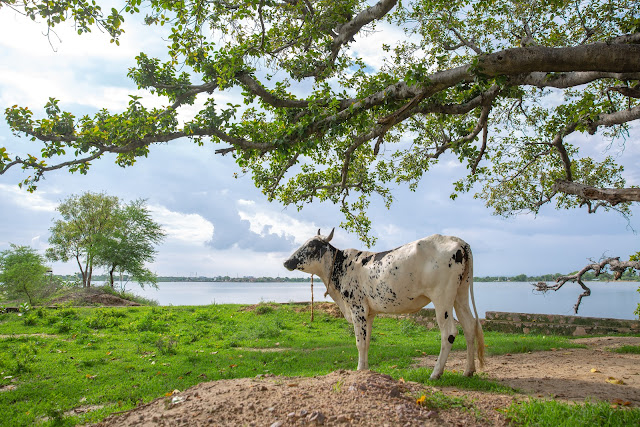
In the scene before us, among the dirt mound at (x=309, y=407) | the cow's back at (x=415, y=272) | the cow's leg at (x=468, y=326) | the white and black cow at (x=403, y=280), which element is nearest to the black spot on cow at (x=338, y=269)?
the white and black cow at (x=403, y=280)

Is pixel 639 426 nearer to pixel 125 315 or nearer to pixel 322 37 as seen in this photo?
pixel 322 37

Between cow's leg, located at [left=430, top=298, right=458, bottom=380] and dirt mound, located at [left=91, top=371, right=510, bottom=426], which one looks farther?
cow's leg, located at [left=430, top=298, right=458, bottom=380]

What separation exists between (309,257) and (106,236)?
30129 millimetres

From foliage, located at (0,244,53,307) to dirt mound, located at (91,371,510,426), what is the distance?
21.5 m

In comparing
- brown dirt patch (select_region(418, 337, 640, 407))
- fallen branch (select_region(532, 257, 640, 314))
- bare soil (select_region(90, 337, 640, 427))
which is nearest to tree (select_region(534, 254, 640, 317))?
fallen branch (select_region(532, 257, 640, 314))

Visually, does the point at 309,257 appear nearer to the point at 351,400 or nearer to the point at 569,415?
the point at 351,400

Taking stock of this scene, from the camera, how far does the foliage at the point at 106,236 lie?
33250mm

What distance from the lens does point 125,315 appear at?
16.5m

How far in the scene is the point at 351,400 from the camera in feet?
16.0

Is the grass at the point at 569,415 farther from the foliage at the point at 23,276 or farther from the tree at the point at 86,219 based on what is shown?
the tree at the point at 86,219

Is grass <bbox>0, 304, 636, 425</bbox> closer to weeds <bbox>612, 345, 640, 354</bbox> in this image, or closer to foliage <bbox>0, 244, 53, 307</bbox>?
weeds <bbox>612, 345, 640, 354</bbox>

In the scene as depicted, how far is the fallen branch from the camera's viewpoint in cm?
1339

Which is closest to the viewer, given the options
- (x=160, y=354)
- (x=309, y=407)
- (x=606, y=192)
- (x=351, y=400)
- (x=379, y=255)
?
(x=309, y=407)

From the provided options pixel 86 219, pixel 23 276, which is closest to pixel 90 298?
pixel 23 276
